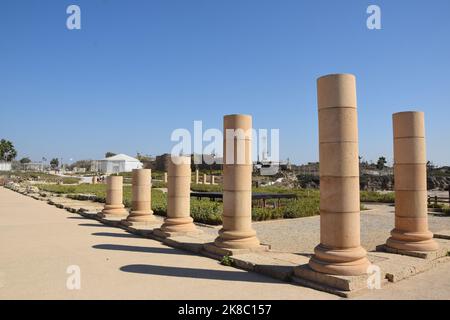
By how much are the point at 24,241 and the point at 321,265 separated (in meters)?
8.97

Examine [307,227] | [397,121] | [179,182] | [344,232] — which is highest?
[397,121]

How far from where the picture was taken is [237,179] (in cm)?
970

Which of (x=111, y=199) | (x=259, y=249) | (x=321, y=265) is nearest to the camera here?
(x=321, y=265)

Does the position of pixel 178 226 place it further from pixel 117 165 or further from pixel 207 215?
pixel 117 165

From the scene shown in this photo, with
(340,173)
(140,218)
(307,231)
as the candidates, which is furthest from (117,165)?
(340,173)

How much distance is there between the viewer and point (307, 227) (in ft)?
51.3

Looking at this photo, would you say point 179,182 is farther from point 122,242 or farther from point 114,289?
point 114,289

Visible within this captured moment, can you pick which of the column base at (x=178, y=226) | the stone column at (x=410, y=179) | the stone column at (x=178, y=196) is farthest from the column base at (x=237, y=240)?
the stone column at (x=410, y=179)

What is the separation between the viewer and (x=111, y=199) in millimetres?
17922

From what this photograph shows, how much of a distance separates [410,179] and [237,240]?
15.6 ft

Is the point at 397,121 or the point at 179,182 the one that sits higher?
the point at 397,121

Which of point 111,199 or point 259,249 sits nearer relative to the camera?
point 259,249
